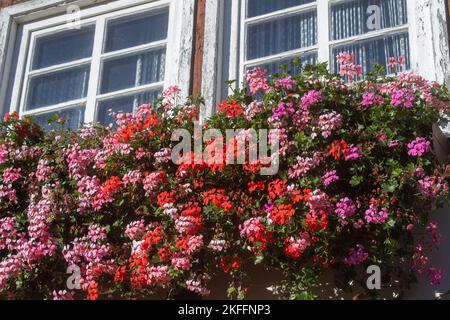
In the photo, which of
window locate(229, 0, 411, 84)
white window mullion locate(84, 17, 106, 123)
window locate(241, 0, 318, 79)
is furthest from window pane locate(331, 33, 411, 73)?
white window mullion locate(84, 17, 106, 123)

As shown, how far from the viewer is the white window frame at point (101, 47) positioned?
673cm

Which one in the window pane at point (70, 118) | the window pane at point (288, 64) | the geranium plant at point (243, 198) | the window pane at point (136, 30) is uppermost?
the window pane at point (136, 30)

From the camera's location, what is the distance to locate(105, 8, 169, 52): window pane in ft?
23.3

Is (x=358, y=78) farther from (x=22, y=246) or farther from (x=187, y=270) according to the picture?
(x=22, y=246)

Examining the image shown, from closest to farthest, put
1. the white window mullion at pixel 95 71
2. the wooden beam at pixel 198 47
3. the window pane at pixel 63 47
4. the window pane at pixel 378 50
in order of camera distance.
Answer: the window pane at pixel 378 50 < the wooden beam at pixel 198 47 < the white window mullion at pixel 95 71 < the window pane at pixel 63 47

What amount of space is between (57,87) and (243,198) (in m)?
2.43

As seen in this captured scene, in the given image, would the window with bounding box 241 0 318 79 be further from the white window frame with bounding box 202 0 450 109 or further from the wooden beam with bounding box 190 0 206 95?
the wooden beam with bounding box 190 0 206 95

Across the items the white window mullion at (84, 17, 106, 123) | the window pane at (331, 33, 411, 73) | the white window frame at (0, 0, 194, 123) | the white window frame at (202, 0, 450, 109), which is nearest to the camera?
the white window frame at (202, 0, 450, 109)

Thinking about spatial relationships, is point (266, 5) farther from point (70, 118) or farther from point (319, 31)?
point (70, 118)

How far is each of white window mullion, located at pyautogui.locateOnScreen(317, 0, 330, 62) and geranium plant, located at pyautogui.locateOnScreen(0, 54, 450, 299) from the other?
38cm

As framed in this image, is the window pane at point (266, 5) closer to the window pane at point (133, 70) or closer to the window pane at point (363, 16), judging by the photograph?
the window pane at point (363, 16)

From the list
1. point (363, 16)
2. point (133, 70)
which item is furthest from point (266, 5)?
point (133, 70)

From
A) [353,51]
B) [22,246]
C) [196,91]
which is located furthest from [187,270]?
[353,51]

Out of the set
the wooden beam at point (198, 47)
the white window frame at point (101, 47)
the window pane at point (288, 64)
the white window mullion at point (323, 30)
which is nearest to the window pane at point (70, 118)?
the white window frame at point (101, 47)
